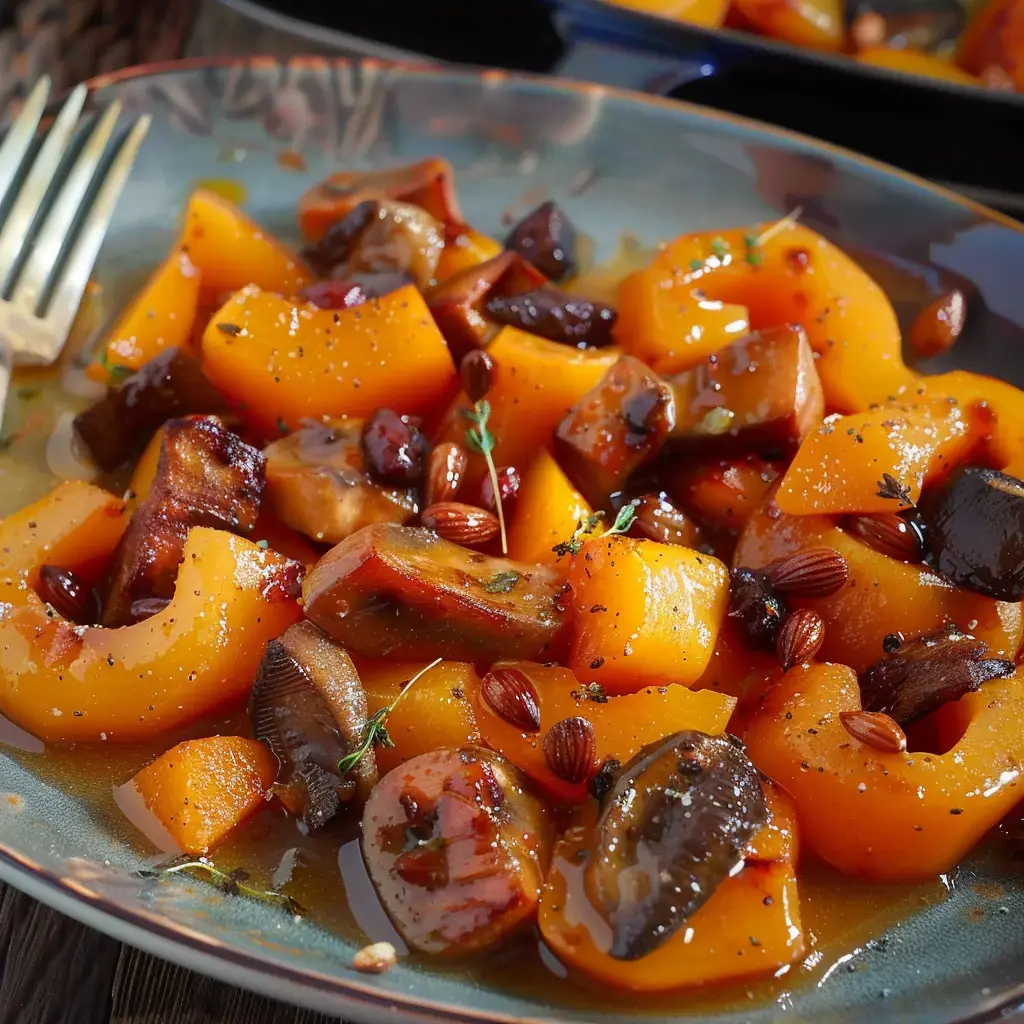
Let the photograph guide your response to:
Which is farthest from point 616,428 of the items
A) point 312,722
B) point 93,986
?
point 93,986

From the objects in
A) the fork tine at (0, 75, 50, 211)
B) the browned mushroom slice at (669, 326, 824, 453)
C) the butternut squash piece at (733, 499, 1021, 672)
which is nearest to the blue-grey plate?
the fork tine at (0, 75, 50, 211)

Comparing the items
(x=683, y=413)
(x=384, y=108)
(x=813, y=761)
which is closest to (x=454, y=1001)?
(x=813, y=761)

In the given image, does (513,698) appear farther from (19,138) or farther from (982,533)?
(19,138)

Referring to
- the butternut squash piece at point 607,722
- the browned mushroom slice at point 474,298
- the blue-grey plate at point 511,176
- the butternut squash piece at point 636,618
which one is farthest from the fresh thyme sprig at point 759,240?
the butternut squash piece at point 607,722

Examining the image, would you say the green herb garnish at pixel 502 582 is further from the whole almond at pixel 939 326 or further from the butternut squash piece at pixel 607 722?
the whole almond at pixel 939 326

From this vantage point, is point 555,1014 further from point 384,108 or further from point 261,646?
point 384,108

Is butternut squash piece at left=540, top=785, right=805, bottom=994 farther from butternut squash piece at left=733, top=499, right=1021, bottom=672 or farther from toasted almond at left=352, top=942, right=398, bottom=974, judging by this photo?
butternut squash piece at left=733, top=499, right=1021, bottom=672

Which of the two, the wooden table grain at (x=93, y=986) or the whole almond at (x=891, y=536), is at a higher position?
the whole almond at (x=891, y=536)
